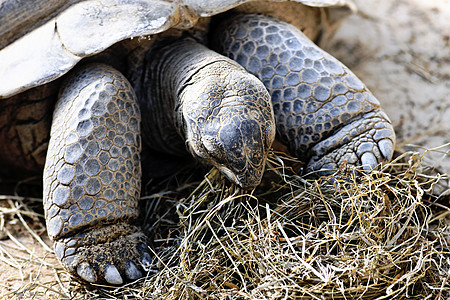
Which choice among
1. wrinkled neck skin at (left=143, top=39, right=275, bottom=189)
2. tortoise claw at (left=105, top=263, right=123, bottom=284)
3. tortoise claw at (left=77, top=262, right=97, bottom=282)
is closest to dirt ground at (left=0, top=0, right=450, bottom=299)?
tortoise claw at (left=77, top=262, right=97, bottom=282)

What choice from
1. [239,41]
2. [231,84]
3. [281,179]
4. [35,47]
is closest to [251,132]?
[231,84]

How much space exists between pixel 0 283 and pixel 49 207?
1.53 feet

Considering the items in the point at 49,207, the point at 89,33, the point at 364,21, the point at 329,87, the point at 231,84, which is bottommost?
the point at 364,21

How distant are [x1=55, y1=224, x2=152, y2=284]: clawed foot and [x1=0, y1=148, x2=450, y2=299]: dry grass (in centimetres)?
6

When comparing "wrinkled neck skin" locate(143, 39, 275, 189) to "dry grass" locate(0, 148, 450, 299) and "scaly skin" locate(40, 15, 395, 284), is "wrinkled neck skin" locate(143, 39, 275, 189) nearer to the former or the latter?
"scaly skin" locate(40, 15, 395, 284)

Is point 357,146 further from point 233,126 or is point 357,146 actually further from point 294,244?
point 233,126

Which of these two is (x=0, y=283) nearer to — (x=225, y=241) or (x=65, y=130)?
(x=65, y=130)

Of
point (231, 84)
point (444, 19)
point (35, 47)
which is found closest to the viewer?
point (231, 84)

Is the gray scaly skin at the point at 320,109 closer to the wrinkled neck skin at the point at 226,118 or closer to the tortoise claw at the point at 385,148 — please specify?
the tortoise claw at the point at 385,148

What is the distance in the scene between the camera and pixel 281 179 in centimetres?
270

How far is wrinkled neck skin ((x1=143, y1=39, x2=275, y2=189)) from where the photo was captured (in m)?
2.24

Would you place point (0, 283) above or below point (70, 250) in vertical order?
below

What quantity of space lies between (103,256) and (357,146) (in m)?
1.35

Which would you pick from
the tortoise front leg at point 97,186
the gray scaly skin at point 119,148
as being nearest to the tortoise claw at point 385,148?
the gray scaly skin at point 119,148
